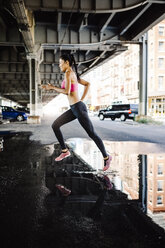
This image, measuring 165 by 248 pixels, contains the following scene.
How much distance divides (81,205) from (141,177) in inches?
63.8

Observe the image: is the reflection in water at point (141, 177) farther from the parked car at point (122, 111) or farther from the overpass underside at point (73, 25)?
the parked car at point (122, 111)

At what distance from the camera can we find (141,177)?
12.6 ft

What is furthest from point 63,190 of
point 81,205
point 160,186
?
point 160,186

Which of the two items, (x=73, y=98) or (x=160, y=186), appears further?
(x=73, y=98)

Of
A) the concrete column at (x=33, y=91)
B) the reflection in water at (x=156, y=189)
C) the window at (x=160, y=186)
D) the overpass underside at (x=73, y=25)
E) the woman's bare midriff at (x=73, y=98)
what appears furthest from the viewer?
the concrete column at (x=33, y=91)

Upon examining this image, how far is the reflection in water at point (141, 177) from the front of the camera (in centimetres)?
262

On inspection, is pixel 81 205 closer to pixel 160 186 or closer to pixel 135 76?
pixel 160 186

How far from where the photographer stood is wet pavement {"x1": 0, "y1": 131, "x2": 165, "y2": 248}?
1861 mm

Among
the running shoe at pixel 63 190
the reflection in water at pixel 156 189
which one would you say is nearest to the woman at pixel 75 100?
the reflection in water at pixel 156 189

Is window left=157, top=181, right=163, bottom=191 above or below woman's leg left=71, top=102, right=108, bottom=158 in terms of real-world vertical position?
below

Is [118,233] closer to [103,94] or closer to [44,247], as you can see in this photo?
[44,247]

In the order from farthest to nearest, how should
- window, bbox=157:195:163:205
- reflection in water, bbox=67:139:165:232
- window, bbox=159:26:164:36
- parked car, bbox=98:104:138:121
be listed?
window, bbox=159:26:164:36 < parked car, bbox=98:104:138:121 < window, bbox=157:195:163:205 < reflection in water, bbox=67:139:165:232

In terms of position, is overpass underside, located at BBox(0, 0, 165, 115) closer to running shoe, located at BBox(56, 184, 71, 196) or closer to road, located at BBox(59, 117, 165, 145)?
road, located at BBox(59, 117, 165, 145)

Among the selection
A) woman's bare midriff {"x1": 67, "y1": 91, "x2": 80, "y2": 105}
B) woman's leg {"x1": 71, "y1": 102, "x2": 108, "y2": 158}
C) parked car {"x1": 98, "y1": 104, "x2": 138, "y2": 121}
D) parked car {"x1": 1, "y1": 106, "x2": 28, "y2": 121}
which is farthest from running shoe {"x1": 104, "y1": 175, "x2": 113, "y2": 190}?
parked car {"x1": 1, "y1": 106, "x2": 28, "y2": 121}
